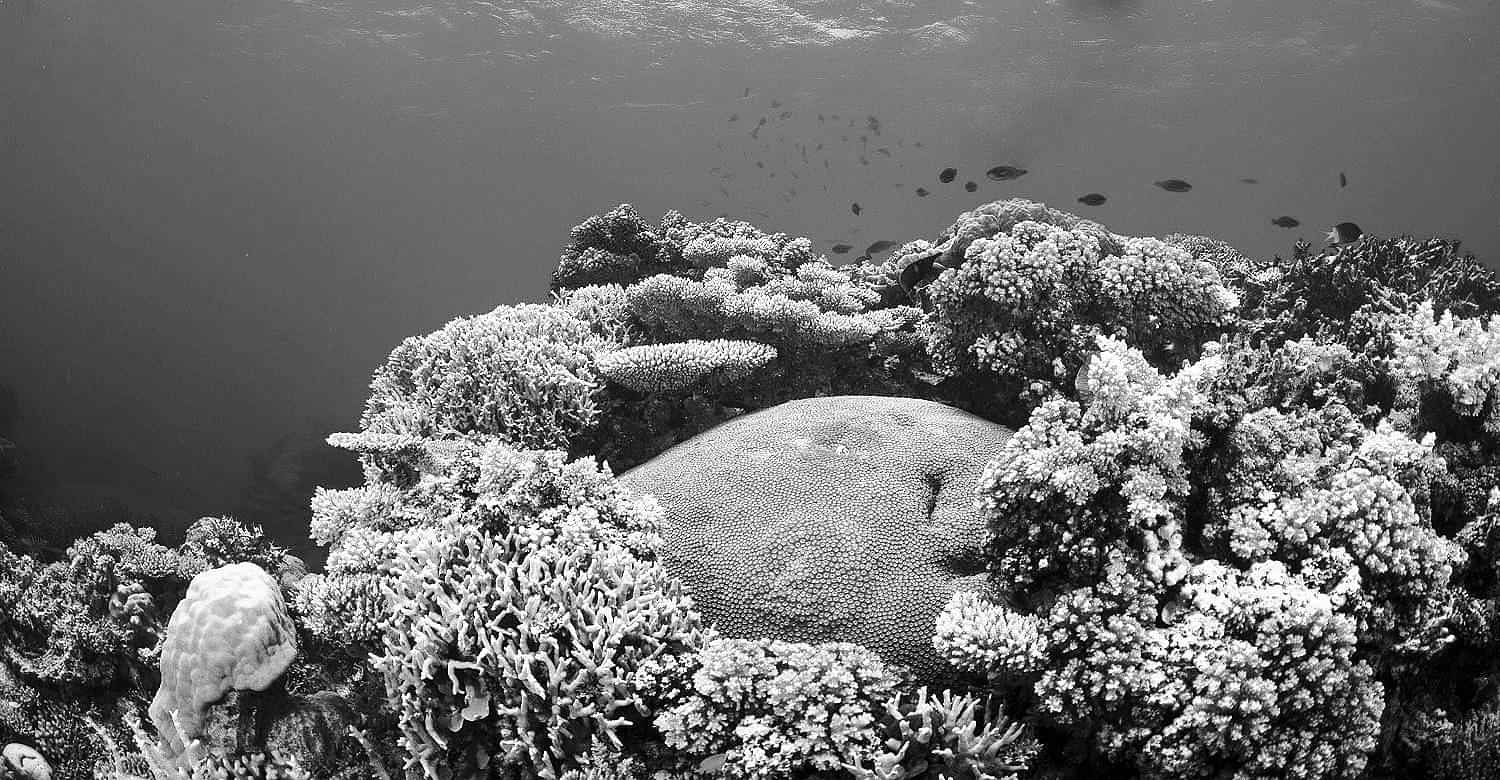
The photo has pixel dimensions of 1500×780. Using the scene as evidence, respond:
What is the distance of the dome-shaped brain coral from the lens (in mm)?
3412

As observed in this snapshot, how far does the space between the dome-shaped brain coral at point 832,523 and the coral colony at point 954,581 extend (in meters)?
0.02

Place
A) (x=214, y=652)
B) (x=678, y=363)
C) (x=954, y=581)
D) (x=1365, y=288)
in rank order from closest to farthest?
(x=214, y=652) < (x=954, y=581) < (x=678, y=363) < (x=1365, y=288)

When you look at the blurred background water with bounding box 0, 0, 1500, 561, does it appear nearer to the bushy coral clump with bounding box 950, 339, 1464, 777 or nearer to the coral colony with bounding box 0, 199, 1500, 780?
the coral colony with bounding box 0, 199, 1500, 780

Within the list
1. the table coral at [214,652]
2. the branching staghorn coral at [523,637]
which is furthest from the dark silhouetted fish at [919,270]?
the table coral at [214,652]

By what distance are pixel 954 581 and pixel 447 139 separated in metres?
78.3

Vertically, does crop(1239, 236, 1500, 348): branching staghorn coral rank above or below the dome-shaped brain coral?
above

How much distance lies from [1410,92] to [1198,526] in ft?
205

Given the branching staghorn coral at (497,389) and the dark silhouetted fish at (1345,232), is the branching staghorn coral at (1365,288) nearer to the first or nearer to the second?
the dark silhouetted fish at (1345,232)

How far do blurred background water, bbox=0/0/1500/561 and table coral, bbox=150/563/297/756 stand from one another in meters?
15.8

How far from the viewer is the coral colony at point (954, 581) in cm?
284

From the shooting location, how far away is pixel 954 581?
3580 mm

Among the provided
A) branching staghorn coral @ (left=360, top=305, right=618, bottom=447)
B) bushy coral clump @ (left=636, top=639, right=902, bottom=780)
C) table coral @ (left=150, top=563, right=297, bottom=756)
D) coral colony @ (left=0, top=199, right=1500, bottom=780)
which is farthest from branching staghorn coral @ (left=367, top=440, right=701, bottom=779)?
branching staghorn coral @ (left=360, top=305, right=618, bottom=447)

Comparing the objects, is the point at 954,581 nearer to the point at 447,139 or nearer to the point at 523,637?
the point at 523,637

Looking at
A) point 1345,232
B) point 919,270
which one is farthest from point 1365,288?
point 1345,232
